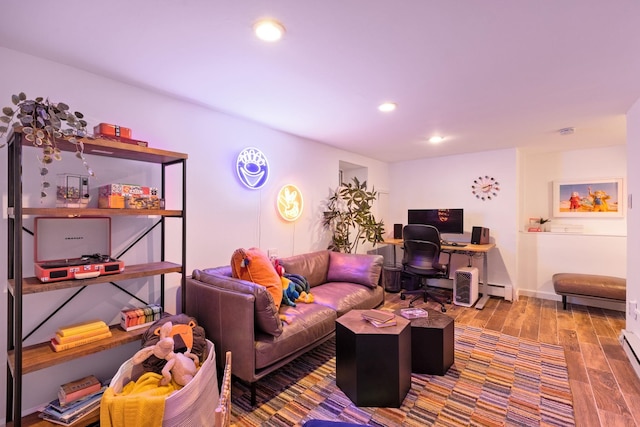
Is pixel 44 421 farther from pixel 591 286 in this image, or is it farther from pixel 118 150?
pixel 591 286

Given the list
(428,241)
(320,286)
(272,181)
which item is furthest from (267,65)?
(428,241)

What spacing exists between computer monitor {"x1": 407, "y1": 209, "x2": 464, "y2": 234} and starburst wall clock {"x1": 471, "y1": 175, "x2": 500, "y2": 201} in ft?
1.27

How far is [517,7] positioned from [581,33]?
503 millimetres

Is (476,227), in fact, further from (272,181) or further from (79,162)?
(79,162)

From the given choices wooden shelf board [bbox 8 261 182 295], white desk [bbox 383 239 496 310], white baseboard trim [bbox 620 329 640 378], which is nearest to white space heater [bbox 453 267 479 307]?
white desk [bbox 383 239 496 310]

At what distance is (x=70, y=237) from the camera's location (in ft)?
6.30

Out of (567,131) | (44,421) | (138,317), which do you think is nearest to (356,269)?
(138,317)

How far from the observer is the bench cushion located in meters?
3.52

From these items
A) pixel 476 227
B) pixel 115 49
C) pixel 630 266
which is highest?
pixel 115 49

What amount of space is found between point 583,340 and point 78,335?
165 inches

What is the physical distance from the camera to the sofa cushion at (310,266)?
10.3ft

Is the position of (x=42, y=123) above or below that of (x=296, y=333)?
above

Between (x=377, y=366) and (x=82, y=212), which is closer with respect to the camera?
(x=82, y=212)

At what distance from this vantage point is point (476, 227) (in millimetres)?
4348
